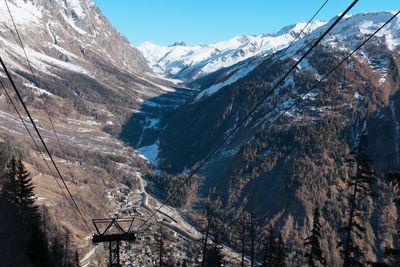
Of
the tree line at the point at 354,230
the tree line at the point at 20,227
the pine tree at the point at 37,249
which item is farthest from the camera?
the tree line at the point at 20,227

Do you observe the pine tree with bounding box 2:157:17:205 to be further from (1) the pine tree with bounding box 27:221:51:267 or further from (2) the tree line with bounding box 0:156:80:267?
(1) the pine tree with bounding box 27:221:51:267

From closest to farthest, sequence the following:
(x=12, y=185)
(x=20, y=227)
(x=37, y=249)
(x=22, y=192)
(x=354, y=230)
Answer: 1. (x=354, y=230)
2. (x=37, y=249)
3. (x=22, y=192)
4. (x=12, y=185)
5. (x=20, y=227)

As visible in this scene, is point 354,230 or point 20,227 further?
point 20,227

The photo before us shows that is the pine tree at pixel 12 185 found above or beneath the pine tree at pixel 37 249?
above

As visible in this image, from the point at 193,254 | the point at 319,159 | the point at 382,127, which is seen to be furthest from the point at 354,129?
the point at 193,254

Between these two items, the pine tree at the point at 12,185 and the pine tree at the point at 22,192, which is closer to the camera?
the pine tree at the point at 22,192

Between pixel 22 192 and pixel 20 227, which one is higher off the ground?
pixel 22 192

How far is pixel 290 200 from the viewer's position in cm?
16750

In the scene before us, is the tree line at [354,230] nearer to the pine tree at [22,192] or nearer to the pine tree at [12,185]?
the pine tree at [22,192]

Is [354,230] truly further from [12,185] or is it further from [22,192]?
[12,185]

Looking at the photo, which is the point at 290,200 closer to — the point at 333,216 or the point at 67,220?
the point at 333,216

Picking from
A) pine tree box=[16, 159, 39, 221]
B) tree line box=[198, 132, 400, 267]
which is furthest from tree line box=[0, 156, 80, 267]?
tree line box=[198, 132, 400, 267]

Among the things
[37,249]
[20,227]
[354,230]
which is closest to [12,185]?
[20,227]

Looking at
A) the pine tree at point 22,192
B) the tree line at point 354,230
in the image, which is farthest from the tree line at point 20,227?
the tree line at point 354,230
